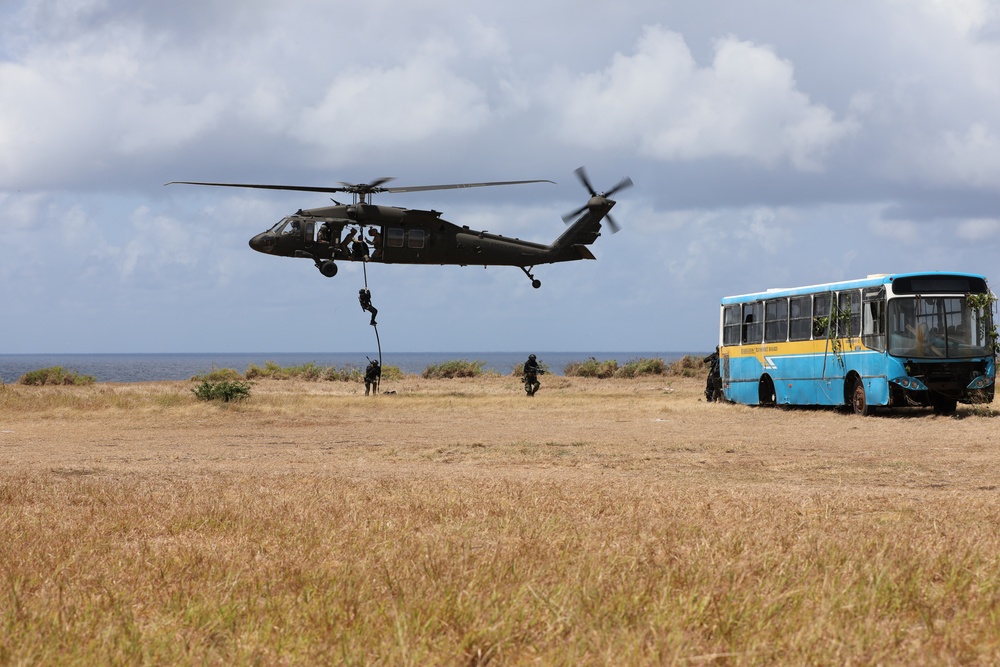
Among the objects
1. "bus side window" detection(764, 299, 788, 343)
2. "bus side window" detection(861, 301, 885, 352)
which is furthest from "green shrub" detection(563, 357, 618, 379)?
"bus side window" detection(861, 301, 885, 352)

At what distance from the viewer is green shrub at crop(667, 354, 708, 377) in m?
53.6

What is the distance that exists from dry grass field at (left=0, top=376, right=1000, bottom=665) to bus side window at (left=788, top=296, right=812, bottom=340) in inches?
429

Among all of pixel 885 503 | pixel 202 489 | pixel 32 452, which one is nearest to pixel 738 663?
pixel 885 503

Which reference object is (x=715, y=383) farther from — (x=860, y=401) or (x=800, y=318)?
(x=860, y=401)

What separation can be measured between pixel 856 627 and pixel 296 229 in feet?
106

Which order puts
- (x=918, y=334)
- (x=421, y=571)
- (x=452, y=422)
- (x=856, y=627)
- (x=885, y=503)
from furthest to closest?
1. (x=452, y=422)
2. (x=918, y=334)
3. (x=885, y=503)
4. (x=421, y=571)
5. (x=856, y=627)

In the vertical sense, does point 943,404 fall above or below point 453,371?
below

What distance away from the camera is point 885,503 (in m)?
10.1

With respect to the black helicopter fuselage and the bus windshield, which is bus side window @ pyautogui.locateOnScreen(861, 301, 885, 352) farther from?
the black helicopter fuselage

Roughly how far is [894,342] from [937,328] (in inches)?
39.6

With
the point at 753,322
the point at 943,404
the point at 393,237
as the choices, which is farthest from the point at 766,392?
the point at 393,237

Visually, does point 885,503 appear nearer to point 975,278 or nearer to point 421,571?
point 421,571

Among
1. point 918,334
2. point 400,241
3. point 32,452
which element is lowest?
point 32,452

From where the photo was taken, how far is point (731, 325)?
32.0m
